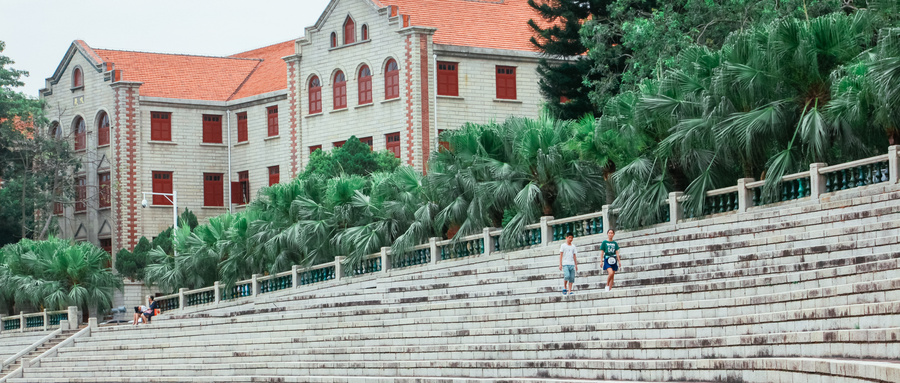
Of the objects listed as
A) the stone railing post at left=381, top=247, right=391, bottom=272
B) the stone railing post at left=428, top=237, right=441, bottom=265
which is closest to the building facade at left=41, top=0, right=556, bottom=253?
the stone railing post at left=381, top=247, right=391, bottom=272

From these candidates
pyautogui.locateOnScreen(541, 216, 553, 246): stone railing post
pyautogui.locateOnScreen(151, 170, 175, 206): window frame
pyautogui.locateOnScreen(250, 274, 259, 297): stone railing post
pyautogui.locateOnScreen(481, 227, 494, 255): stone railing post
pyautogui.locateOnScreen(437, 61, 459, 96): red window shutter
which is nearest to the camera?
pyautogui.locateOnScreen(541, 216, 553, 246): stone railing post

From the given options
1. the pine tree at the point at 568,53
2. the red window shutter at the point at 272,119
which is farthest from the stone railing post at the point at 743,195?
the red window shutter at the point at 272,119

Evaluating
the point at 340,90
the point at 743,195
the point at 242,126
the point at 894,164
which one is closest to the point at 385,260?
the point at 743,195

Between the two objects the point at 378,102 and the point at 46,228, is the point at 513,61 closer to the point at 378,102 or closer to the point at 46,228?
the point at 378,102

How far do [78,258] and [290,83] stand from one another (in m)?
12.1

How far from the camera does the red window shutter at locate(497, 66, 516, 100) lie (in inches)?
2010

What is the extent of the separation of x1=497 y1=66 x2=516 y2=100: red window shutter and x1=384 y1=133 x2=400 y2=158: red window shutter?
443 cm

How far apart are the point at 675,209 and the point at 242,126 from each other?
116 ft

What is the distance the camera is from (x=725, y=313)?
19109 millimetres

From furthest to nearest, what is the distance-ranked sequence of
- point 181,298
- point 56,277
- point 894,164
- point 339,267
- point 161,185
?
point 161,185 < point 56,277 < point 181,298 < point 339,267 < point 894,164

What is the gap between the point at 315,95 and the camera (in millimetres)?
53875

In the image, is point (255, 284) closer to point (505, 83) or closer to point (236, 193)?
point (505, 83)

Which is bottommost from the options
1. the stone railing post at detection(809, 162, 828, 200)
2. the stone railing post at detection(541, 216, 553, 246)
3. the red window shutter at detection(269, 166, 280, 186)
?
the stone railing post at detection(541, 216, 553, 246)

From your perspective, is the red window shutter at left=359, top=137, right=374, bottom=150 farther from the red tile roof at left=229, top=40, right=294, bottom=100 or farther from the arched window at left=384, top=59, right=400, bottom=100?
the red tile roof at left=229, top=40, right=294, bottom=100
